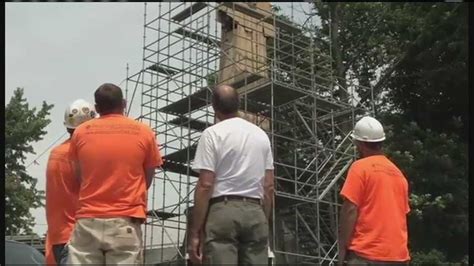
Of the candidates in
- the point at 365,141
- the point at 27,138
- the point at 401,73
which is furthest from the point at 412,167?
the point at 365,141

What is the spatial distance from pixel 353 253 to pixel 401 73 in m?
20.3

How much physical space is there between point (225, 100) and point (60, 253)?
1366 mm

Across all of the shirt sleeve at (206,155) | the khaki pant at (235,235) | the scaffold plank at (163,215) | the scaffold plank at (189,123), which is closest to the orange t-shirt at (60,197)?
the shirt sleeve at (206,155)

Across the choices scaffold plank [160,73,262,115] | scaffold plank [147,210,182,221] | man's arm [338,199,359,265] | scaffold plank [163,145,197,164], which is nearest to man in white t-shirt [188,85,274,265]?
man's arm [338,199,359,265]

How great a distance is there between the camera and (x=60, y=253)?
4863mm

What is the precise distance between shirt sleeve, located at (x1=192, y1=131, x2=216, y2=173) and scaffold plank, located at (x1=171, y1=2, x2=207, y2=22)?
16.2 m

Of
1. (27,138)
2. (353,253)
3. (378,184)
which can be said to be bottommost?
(353,253)

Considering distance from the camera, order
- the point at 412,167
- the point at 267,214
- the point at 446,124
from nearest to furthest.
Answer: the point at 267,214, the point at 412,167, the point at 446,124

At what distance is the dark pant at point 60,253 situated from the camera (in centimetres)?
471

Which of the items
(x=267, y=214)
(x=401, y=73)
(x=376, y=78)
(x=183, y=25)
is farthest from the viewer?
(x=376, y=78)

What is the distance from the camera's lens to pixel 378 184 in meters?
4.96

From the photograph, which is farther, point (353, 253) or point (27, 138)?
point (27, 138)

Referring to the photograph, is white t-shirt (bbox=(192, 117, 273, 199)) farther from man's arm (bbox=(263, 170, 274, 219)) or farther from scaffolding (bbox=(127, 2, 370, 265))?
scaffolding (bbox=(127, 2, 370, 265))

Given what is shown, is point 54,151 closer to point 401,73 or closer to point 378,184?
point 378,184
